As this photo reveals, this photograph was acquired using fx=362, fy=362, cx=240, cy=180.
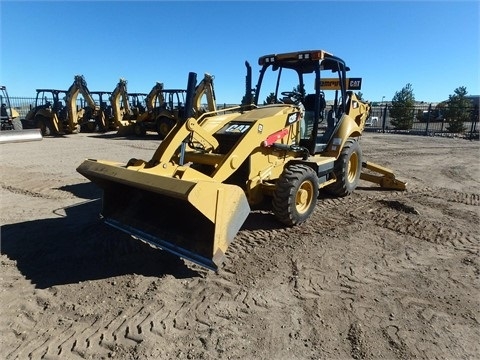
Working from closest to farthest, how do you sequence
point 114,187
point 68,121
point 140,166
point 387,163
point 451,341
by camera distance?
1. point 451,341
2. point 140,166
3. point 114,187
4. point 387,163
5. point 68,121

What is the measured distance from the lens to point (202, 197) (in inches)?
131

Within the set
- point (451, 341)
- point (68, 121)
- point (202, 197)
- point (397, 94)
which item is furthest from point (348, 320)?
point (397, 94)

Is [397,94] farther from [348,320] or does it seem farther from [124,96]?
[348,320]

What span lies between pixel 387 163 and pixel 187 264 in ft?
28.3

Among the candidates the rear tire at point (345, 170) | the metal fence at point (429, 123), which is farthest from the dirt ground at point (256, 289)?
the metal fence at point (429, 123)

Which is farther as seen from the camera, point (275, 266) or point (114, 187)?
point (114, 187)

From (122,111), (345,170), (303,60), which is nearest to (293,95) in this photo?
(303,60)

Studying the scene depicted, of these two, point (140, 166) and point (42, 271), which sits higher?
point (140, 166)

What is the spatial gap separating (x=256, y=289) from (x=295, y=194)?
1.62 meters

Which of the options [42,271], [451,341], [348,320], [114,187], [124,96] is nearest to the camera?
[451,341]

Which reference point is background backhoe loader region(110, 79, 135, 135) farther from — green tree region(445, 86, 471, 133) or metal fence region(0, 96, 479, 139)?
green tree region(445, 86, 471, 133)

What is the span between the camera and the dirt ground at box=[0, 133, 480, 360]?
272 centimetres

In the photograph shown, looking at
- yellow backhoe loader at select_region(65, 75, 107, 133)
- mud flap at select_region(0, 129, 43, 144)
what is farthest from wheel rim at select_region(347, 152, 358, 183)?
yellow backhoe loader at select_region(65, 75, 107, 133)

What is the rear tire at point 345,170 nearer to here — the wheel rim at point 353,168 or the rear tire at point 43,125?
the wheel rim at point 353,168
